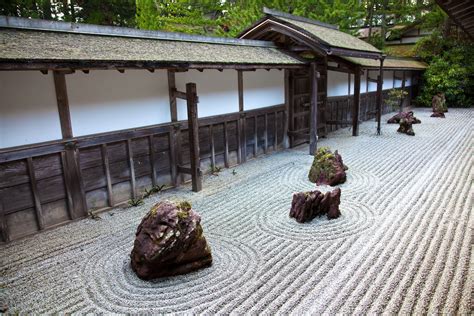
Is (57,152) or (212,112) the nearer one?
(57,152)

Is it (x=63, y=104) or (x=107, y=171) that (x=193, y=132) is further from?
(x=63, y=104)

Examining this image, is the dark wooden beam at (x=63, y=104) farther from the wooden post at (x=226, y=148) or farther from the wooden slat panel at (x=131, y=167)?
the wooden post at (x=226, y=148)

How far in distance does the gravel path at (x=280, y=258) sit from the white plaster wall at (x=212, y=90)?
1.97 m

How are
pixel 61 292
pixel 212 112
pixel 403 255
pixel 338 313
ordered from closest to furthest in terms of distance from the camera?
1. pixel 338 313
2. pixel 61 292
3. pixel 403 255
4. pixel 212 112

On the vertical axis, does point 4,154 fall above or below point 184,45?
below

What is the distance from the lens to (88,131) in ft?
20.6

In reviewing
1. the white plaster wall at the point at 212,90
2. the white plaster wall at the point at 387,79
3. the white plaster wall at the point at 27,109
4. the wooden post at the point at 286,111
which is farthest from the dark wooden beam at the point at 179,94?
the white plaster wall at the point at 387,79

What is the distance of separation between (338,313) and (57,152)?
5042 mm

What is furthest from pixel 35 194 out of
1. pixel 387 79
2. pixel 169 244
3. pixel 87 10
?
pixel 387 79

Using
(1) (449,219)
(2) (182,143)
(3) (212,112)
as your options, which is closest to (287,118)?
(3) (212,112)

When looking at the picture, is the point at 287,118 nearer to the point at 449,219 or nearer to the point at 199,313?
the point at 449,219

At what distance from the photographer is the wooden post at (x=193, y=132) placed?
23.6 ft

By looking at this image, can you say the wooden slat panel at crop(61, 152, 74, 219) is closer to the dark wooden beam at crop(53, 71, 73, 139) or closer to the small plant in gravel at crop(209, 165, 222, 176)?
the dark wooden beam at crop(53, 71, 73, 139)

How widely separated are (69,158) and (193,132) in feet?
8.25
